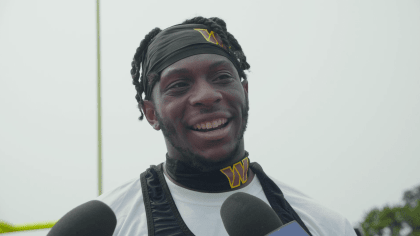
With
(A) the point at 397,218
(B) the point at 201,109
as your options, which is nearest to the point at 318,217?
(B) the point at 201,109

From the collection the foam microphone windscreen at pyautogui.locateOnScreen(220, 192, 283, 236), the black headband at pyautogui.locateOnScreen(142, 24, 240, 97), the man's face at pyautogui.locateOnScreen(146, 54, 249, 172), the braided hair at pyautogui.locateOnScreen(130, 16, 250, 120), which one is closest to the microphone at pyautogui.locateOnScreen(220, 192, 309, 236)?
the foam microphone windscreen at pyautogui.locateOnScreen(220, 192, 283, 236)

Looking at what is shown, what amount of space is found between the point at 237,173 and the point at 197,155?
0.20 m

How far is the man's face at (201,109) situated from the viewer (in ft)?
3.93

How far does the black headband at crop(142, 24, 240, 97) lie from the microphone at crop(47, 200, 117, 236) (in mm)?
698

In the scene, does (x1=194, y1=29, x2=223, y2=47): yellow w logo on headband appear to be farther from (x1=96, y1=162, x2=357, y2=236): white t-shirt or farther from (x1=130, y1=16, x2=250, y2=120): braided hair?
(x1=96, y1=162, x2=357, y2=236): white t-shirt

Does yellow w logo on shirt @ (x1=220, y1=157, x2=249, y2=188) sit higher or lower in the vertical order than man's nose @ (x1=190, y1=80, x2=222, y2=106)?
lower

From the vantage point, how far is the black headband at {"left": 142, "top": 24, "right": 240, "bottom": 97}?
1.32 metres

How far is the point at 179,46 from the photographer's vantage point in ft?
4.39

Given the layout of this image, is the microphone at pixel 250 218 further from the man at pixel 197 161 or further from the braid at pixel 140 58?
the braid at pixel 140 58

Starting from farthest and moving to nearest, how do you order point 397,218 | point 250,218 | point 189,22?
1. point 397,218
2. point 189,22
3. point 250,218

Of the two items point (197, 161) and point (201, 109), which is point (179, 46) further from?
point (197, 161)

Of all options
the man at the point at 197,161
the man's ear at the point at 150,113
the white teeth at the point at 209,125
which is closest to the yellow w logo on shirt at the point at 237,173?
the man at the point at 197,161

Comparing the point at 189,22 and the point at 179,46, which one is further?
the point at 189,22

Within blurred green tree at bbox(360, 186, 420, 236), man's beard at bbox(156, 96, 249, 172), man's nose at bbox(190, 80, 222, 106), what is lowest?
blurred green tree at bbox(360, 186, 420, 236)
